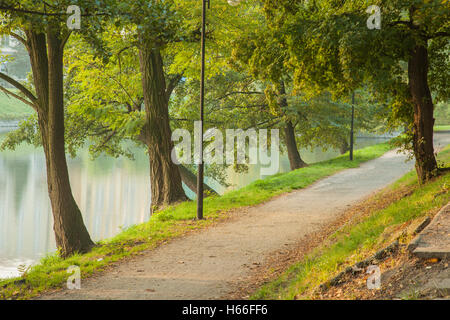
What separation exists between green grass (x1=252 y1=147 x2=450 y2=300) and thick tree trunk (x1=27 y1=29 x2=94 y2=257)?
622 centimetres

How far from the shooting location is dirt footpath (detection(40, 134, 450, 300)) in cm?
794

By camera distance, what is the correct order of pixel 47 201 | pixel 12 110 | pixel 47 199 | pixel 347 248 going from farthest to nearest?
pixel 12 110
pixel 47 199
pixel 47 201
pixel 347 248

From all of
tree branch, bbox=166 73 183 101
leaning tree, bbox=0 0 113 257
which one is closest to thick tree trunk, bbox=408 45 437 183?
leaning tree, bbox=0 0 113 257

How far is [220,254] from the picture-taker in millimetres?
10109

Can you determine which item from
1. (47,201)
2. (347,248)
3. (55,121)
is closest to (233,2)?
(55,121)

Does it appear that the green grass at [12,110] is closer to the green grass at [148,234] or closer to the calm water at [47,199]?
the calm water at [47,199]

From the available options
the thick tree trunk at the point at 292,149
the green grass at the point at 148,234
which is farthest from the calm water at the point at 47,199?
the thick tree trunk at the point at 292,149

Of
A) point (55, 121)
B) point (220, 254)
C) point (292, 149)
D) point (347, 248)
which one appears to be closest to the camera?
point (347, 248)

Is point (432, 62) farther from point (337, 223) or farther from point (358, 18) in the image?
point (337, 223)

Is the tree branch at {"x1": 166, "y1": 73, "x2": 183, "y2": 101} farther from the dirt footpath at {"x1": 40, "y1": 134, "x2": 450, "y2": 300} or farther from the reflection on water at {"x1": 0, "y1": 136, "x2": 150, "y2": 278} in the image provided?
the dirt footpath at {"x1": 40, "y1": 134, "x2": 450, "y2": 300}

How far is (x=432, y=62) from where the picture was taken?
1413 cm

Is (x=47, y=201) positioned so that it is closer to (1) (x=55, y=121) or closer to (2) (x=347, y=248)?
(1) (x=55, y=121)

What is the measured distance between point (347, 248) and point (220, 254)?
2.78 metres
